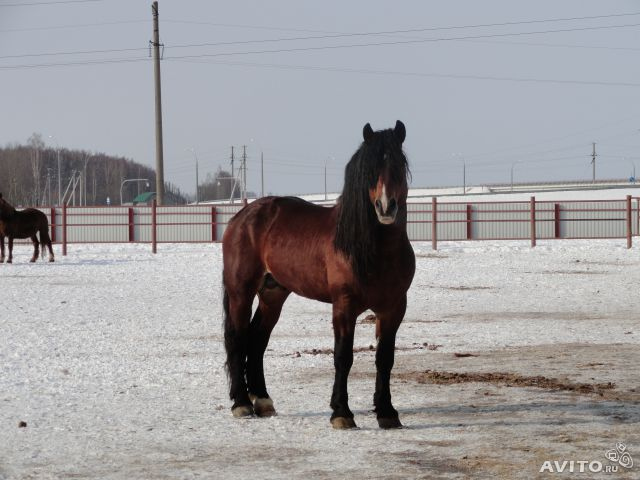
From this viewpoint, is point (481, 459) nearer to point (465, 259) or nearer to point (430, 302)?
point (430, 302)

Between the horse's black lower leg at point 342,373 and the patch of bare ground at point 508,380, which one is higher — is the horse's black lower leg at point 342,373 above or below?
above

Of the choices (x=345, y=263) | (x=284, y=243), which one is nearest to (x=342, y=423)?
(x=345, y=263)

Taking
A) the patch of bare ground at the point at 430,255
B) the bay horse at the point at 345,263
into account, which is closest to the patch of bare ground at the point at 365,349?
the bay horse at the point at 345,263

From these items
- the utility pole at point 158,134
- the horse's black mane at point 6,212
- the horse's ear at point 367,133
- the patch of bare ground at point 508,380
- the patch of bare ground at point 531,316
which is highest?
the utility pole at point 158,134

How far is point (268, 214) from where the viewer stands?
7.05 m

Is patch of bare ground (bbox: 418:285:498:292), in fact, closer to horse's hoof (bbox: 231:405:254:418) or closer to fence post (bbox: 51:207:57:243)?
horse's hoof (bbox: 231:405:254:418)

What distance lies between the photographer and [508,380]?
7812 millimetres

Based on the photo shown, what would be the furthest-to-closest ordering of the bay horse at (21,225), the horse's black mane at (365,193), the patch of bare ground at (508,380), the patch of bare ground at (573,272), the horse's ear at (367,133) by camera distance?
1. the bay horse at (21,225)
2. the patch of bare ground at (573,272)
3. the patch of bare ground at (508,380)
4. the horse's ear at (367,133)
5. the horse's black mane at (365,193)

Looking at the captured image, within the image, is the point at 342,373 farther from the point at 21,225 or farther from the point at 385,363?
the point at 21,225

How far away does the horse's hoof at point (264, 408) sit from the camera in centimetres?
666

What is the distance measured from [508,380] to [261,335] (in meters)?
2.17

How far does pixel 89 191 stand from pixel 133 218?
83874 mm

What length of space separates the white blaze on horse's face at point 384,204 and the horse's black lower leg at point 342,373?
2.50 feet

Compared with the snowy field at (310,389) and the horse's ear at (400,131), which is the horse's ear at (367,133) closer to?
the horse's ear at (400,131)
